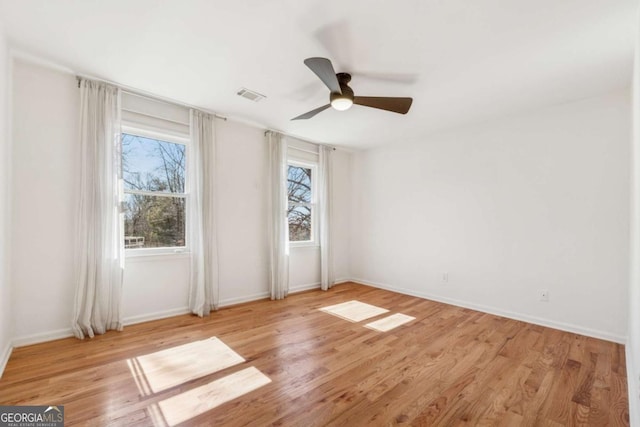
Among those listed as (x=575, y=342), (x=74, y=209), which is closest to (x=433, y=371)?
(x=575, y=342)

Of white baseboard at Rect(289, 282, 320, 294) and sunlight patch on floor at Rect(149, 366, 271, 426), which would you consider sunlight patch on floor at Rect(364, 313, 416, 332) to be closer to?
sunlight patch on floor at Rect(149, 366, 271, 426)

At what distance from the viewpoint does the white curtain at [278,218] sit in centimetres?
432

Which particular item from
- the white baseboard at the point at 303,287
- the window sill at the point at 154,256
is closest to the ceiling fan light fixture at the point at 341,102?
the window sill at the point at 154,256

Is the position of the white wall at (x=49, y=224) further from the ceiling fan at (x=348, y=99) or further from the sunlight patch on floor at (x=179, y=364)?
the ceiling fan at (x=348, y=99)

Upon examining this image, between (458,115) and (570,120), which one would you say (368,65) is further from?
(570,120)

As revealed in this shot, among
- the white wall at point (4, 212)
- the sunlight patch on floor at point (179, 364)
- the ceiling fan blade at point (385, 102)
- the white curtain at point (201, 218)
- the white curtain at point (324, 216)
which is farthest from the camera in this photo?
the white curtain at point (324, 216)

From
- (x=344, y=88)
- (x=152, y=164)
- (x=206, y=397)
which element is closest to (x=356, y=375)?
(x=206, y=397)

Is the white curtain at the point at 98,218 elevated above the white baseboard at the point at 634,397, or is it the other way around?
the white curtain at the point at 98,218

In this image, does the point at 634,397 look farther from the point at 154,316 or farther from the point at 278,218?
the point at 154,316

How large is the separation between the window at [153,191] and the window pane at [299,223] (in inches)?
69.5

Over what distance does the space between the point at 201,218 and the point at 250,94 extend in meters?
1.60

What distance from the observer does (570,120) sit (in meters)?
3.23

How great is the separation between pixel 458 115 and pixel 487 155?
69cm

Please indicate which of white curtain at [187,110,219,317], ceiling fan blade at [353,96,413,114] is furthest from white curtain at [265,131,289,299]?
ceiling fan blade at [353,96,413,114]
